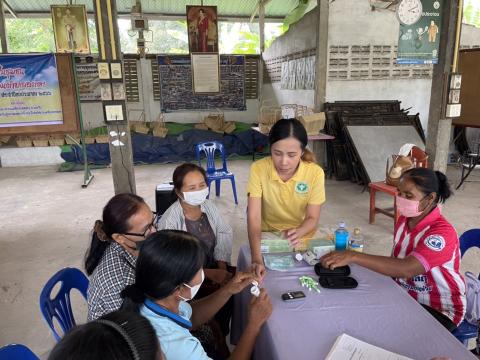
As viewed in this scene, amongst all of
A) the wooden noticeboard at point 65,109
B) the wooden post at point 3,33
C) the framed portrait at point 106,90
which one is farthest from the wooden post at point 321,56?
the wooden post at point 3,33

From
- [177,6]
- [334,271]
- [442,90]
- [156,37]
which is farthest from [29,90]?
[156,37]

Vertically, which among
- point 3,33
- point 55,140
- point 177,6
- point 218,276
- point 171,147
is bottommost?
point 171,147

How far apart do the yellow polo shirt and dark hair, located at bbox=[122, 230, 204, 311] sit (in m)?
1.07

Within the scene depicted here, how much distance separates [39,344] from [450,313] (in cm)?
235

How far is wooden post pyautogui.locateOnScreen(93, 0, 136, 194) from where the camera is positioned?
3094mm

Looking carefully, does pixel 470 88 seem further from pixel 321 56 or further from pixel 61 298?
pixel 61 298

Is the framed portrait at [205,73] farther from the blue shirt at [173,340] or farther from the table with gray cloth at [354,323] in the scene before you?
the blue shirt at [173,340]

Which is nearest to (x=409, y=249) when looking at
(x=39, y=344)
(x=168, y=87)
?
(x=39, y=344)

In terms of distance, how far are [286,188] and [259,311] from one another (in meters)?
0.97

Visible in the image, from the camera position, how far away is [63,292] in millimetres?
1568

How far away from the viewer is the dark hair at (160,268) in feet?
3.55

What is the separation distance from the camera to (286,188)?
85.0 inches

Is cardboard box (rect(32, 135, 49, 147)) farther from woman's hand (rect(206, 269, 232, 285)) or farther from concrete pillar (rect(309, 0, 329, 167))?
woman's hand (rect(206, 269, 232, 285))

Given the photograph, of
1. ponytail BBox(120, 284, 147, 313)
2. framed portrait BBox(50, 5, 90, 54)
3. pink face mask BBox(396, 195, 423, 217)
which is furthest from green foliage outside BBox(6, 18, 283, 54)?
ponytail BBox(120, 284, 147, 313)
